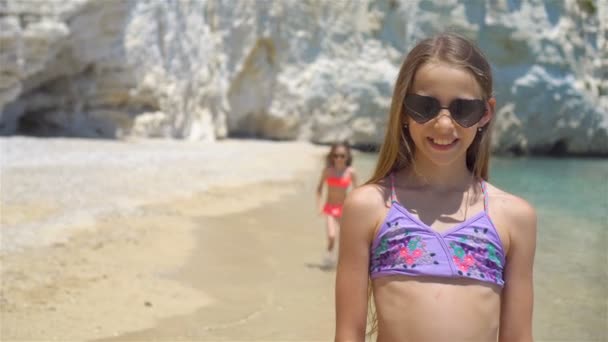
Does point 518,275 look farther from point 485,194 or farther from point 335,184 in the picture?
point 335,184

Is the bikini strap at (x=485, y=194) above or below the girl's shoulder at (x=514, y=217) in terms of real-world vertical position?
above

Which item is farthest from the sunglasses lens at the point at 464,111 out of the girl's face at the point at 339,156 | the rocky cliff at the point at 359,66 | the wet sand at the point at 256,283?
the rocky cliff at the point at 359,66

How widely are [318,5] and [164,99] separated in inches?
317

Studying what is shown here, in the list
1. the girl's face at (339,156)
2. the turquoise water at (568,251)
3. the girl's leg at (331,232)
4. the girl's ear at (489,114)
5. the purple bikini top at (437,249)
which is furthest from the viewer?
the girl's face at (339,156)

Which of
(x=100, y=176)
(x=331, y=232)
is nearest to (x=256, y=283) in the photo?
(x=331, y=232)

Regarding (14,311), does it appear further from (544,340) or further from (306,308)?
(544,340)

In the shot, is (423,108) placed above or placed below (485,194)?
above

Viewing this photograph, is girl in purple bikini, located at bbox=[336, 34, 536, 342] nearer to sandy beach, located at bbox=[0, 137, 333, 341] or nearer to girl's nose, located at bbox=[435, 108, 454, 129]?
girl's nose, located at bbox=[435, 108, 454, 129]

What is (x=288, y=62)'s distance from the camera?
25.3 m

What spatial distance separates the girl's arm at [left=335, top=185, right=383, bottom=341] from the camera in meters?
1.72

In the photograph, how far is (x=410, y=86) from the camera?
69.9 inches

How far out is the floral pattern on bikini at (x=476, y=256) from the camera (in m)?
1.66

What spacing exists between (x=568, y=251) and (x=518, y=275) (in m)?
7.03

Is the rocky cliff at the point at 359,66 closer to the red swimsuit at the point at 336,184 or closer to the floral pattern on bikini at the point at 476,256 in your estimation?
the red swimsuit at the point at 336,184
